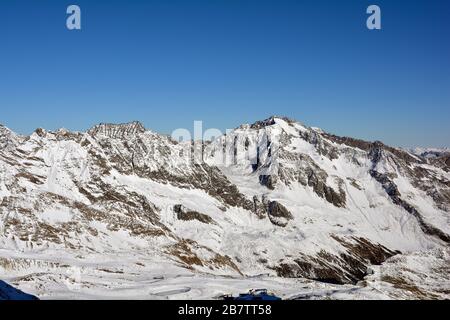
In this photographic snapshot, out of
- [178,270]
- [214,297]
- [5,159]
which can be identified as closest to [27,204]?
[5,159]

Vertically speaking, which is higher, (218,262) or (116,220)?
(116,220)

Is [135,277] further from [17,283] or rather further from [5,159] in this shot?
[5,159]

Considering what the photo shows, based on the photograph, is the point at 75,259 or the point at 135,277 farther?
the point at 75,259
